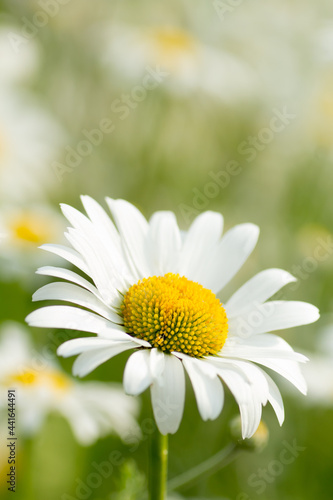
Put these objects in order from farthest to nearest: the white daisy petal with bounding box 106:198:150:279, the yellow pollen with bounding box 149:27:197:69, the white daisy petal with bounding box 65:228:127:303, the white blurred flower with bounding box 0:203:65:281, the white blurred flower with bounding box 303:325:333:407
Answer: the yellow pollen with bounding box 149:27:197:69 → the white blurred flower with bounding box 0:203:65:281 → the white blurred flower with bounding box 303:325:333:407 → the white daisy petal with bounding box 106:198:150:279 → the white daisy petal with bounding box 65:228:127:303

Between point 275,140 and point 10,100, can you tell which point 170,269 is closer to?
point 10,100

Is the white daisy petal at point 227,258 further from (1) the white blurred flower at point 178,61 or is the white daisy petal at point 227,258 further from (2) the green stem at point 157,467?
(1) the white blurred flower at point 178,61

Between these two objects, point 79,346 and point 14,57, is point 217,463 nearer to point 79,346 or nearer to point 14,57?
point 79,346

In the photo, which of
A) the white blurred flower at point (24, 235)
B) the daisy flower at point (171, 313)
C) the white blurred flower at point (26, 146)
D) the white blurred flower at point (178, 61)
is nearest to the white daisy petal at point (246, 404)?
the daisy flower at point (171, 313)

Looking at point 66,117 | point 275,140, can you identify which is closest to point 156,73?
point 66,117

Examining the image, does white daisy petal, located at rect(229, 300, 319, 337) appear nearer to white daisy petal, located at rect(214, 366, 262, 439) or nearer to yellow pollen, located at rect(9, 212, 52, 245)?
white daisy petal, located at rect(214, 366, 262, 439)

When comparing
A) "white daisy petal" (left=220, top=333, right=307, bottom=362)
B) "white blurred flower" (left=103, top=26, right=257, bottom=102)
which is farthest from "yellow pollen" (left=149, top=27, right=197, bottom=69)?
"white daisy petal" (left=220, top=333, right=307, bottom=362)

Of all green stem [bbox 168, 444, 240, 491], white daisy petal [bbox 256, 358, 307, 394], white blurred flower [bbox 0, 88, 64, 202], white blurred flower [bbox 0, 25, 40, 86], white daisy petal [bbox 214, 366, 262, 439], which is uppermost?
white blurred flower [bbox 0, 25, 40, 86]
